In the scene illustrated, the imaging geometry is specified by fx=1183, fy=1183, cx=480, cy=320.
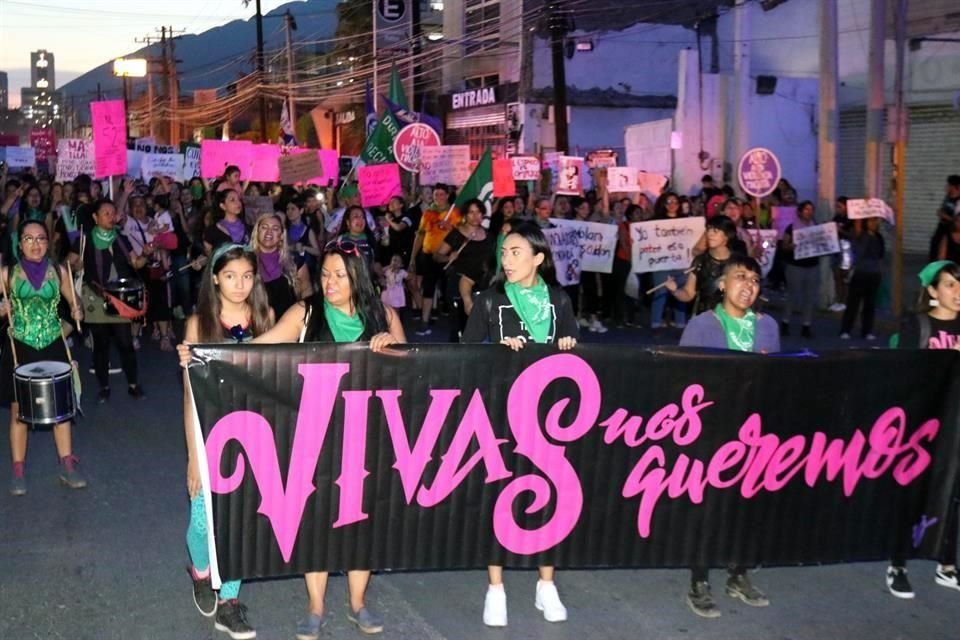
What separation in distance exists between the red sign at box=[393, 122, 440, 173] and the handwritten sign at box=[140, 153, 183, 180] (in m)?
4.74

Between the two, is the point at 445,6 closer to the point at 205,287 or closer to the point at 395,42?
the point at 395,42

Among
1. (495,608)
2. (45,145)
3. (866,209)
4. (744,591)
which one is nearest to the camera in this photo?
(495,608)

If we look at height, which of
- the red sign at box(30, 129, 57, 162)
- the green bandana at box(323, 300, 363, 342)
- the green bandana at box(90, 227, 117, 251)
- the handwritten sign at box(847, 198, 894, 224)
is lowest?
the green bandana at box(323, 300, 363, 342)

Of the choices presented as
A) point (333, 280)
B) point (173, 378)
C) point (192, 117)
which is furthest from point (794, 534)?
point (192, 117)

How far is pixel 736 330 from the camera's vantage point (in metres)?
5.29

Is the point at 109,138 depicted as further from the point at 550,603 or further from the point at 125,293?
the point at 550,603

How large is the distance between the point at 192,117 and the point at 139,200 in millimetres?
64882

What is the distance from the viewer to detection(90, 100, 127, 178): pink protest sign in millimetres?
15930

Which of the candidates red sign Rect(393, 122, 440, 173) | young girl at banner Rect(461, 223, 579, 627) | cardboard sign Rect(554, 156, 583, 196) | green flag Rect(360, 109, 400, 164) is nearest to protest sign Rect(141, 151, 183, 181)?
green flag Rect(360, 109, 400, 164)

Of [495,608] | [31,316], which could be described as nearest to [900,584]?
[495,608]

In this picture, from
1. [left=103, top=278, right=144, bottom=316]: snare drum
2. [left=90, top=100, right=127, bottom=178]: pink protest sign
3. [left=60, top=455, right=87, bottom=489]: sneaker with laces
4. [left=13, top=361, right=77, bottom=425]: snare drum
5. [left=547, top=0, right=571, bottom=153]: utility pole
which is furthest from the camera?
[left=547, top=0, right=571, bottom=153]: utility pole

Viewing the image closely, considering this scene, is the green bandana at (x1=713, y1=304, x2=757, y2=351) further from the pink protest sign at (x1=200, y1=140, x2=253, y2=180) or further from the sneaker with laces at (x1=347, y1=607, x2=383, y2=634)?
the pink protest sign at (x1=200, y1=140, x2=253, y2=180)

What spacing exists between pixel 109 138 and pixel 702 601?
12.9m

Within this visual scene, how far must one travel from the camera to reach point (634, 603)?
5293 millimetres
